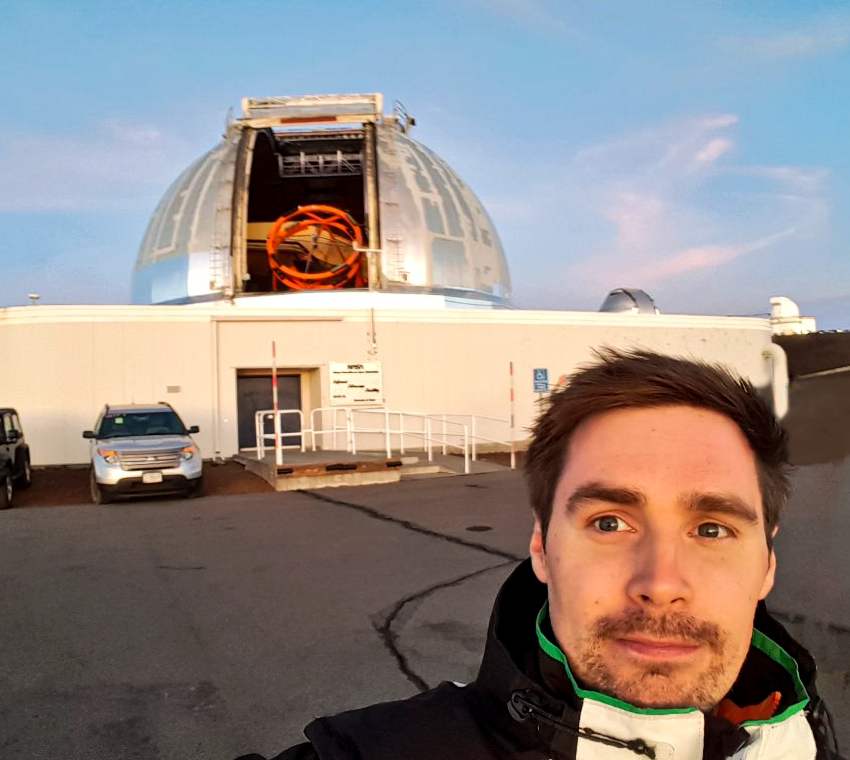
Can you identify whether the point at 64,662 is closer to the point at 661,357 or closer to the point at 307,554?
the point at 307,554

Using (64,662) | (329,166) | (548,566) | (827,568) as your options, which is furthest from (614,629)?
(329,166)

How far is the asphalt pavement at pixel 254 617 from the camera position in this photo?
3.28 metres

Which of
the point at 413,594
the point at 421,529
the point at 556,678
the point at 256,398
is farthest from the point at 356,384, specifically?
the point at 556,678

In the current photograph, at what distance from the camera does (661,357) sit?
1.58 m

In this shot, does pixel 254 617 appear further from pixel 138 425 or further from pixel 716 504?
pixel 138 425

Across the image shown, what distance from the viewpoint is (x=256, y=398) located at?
18.1m

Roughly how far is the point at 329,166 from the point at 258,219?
3.65 m

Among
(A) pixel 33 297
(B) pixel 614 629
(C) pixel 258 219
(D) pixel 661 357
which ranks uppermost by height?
(C) pixel 258 219

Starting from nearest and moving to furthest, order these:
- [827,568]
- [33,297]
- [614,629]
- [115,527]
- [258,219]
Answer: [614,629]
[827,568]
[115,527]
[33,297]
[258,219]

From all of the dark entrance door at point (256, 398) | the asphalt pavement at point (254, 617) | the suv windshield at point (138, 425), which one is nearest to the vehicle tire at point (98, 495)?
the suv windshield at point (138, 425)

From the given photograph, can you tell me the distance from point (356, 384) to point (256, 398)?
8.37 feet

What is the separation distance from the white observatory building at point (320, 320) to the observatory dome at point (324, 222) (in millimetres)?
54

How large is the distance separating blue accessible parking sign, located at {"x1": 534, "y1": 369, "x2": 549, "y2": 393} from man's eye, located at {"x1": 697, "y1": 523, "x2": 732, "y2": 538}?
17.6m

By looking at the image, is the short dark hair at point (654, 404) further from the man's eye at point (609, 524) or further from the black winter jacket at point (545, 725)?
the black winter jacket at point (545, 725)
